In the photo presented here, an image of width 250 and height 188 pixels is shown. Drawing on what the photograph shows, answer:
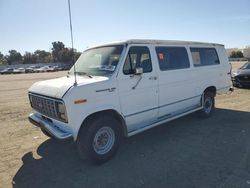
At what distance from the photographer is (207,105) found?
287 inches

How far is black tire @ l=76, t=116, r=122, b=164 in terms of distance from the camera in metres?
4.06

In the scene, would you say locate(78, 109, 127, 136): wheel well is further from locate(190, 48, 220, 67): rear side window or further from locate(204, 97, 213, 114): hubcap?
locate(204, 97, 213, 114): hubcap

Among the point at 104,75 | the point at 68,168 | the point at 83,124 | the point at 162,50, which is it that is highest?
the point at 162,50

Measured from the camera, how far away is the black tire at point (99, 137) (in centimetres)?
406

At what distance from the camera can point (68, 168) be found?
14.2 feet

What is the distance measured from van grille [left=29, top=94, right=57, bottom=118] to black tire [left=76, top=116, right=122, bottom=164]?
0.68 metres

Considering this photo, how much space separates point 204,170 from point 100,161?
191 centimetres

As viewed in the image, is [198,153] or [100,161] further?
[198,153]

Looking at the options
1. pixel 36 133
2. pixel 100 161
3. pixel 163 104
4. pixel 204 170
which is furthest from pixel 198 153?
pixel 36 133

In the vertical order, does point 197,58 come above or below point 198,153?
above

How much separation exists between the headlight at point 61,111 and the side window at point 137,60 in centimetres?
141

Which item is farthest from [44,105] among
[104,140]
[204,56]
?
[204,56]

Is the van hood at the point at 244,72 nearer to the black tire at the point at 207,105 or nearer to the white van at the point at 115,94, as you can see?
the black tire at the point at 207,105

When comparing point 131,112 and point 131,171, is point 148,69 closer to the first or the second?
point 131,112
